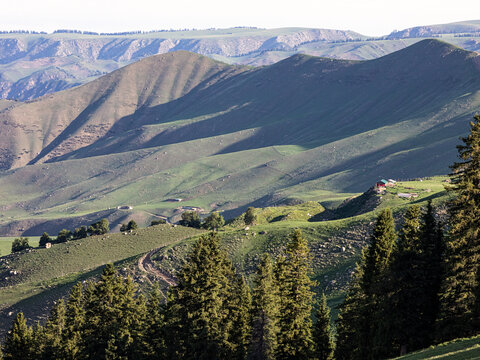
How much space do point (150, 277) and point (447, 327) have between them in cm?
6685

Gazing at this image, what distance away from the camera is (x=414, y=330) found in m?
46.0

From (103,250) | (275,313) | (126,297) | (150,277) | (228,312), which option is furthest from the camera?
(103,250)

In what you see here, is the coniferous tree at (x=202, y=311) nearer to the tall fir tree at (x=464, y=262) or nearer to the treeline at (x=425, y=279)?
the treeline at (x=425, y=279)

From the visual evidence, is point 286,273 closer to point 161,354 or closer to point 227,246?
point 161,354

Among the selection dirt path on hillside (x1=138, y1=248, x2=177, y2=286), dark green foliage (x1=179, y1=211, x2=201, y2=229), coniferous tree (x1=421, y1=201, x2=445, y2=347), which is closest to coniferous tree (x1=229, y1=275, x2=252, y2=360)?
coniferous tree (x1=421, y1=201, x2=445, y2=347)

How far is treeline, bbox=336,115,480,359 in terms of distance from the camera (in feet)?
143

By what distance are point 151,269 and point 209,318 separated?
175ft

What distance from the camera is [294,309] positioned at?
172 feet

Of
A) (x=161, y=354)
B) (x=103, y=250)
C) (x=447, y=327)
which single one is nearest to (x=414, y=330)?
(x=447, y=327)

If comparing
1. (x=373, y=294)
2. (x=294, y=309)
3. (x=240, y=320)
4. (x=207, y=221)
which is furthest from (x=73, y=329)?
(x=207, y=221)

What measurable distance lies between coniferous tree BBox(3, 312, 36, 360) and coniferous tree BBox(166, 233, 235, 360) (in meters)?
19.1

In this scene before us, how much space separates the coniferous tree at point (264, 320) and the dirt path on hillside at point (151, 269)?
162 feet

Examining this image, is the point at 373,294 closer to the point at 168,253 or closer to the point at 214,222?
the point at 168,253

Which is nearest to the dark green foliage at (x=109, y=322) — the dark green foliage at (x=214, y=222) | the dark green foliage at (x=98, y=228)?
the dark green foliage at (x=214, y=222)
